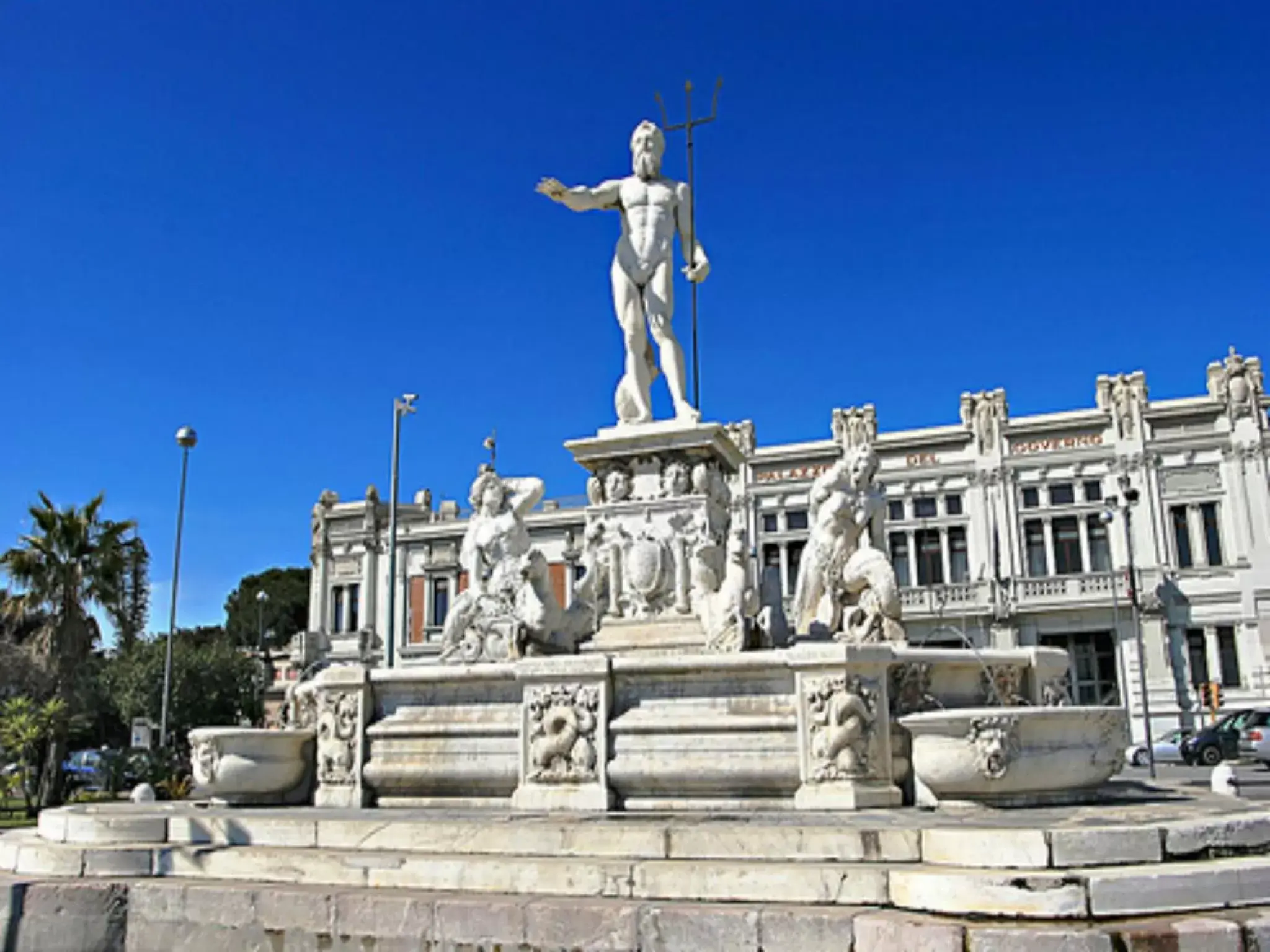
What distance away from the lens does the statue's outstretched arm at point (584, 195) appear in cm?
1178

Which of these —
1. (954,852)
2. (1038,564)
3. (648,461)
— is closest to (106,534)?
(648,461)

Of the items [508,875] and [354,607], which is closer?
[508,875]

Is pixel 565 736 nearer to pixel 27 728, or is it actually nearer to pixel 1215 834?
pixel 1215 834

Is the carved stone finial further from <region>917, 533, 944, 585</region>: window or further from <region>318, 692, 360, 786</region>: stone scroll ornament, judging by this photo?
<region>318, 692, 360, 786</region>: stone scroll ornament

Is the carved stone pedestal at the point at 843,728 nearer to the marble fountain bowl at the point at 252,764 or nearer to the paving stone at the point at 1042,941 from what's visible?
the paving stone at the point at 1042,941

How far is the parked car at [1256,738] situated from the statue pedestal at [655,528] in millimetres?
20443

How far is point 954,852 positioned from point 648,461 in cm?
617

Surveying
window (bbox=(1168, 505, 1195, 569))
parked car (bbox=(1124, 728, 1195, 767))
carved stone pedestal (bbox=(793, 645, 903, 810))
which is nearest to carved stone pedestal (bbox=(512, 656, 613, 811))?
carved stone pedestal (bbox=(793, 645, 903, 810))

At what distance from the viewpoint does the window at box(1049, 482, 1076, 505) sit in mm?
42000

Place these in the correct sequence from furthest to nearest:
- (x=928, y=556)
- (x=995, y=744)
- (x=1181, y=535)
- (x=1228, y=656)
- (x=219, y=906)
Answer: (x=928, y=556)
(x=1181, y=535)
(x=1228, y=656)
(x=995, y=744)
(x=219, y=906)

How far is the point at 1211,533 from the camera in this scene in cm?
4053

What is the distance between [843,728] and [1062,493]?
37.8 metres

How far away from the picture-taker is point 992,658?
8.69 meters

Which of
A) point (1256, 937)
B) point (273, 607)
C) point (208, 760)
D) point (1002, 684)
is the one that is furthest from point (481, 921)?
point (273, 607)
